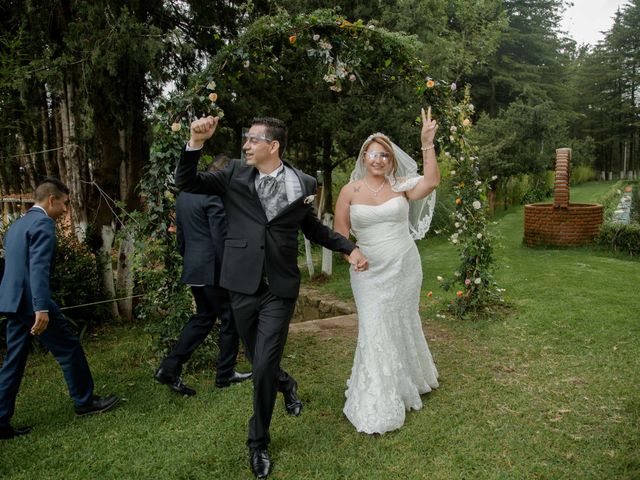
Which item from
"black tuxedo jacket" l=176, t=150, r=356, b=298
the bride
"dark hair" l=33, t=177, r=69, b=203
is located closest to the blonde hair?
the bride

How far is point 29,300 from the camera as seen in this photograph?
380 cm

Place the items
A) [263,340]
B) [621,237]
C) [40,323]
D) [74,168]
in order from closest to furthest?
[263,340]
[40,323]
[74,168]
[621,237]

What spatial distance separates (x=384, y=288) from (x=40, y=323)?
8.34ft

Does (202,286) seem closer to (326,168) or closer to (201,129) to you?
(201,129)

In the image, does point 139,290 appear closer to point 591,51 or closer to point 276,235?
point 276,235

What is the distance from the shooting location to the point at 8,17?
6.95 meters

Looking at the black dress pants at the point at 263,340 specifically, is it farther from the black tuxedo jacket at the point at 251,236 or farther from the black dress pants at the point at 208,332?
the black dress pants at the point at 208,332

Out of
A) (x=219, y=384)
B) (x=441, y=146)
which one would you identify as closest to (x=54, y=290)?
(x=219, y=384)

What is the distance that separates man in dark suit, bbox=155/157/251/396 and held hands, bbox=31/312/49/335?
120 cm

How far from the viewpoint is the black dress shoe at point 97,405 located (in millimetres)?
4180

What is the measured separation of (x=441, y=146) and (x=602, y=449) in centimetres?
406

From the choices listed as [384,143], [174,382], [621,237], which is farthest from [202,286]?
[621,237]

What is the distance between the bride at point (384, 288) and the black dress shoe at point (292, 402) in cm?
40

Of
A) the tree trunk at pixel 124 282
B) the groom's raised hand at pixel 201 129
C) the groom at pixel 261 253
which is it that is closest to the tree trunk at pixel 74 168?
the tree trunk at pixel 124 282
